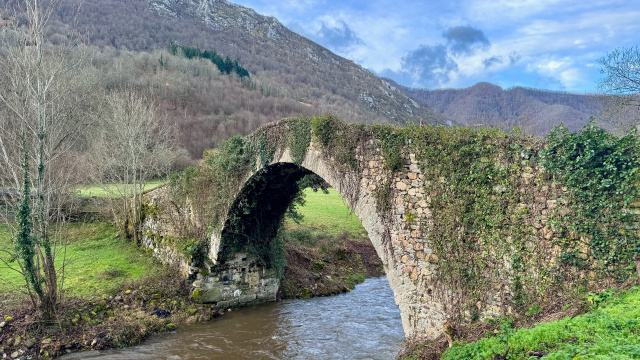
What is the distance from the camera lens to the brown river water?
1044cm

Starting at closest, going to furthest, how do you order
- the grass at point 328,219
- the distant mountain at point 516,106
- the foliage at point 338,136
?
the foliage at point 338,136 → the distant mountain at point 516,106 → the grass at point 328,219

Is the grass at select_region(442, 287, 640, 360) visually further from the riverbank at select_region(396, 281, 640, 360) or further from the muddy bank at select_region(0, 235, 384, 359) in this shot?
Answer: the muddy bank at select_region(0, 235, 384, 359)

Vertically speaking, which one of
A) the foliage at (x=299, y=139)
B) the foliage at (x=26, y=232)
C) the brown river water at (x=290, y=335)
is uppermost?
the foliage at (x=299, y=139)

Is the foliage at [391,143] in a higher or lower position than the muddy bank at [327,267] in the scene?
higher

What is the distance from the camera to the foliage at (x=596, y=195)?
534 centimetres

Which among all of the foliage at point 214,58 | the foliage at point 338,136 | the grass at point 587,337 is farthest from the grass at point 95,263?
the foliage at point 214,58

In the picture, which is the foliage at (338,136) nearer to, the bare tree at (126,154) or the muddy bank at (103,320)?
the muddy bank at (103,320)

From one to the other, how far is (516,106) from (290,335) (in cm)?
2808

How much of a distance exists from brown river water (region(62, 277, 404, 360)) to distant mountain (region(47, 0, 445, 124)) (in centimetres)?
4905

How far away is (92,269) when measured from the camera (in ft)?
47.3

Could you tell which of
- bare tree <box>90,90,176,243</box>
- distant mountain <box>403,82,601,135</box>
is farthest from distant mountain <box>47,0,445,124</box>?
bare tree <box>90,90,176,243</box>

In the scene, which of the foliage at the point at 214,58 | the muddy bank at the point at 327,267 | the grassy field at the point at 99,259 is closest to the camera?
the grassy field at the point at 99,259

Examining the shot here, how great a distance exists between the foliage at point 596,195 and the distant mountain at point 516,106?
10.2 meters

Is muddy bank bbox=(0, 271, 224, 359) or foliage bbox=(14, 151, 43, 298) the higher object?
foliage bbox=(14, 151, 43, 298)
